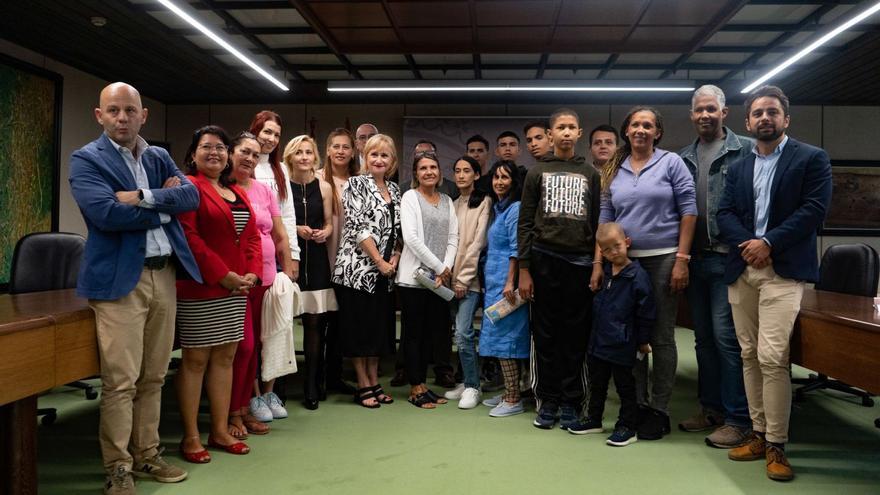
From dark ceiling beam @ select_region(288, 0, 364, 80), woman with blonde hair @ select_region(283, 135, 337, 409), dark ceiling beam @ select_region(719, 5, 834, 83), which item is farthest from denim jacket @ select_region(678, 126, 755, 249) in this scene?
dark ceiling beam @ select_region(288, 0, 364, 80)

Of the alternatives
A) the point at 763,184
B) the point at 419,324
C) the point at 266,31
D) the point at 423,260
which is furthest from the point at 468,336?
the point at 266,31

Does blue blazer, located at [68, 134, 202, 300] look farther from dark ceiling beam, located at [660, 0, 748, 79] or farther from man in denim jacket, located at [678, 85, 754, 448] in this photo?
dark ceiling beam, located at [660, 0, 748, 79]

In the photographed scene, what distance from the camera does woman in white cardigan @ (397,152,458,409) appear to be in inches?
140

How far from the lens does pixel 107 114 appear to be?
2.24 metres

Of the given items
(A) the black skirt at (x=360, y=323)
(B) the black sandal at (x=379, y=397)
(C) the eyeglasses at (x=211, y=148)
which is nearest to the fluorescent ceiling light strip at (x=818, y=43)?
(A) the black skirt at (x=360, y=323)

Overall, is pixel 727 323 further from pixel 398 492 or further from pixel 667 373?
pixel 398 492

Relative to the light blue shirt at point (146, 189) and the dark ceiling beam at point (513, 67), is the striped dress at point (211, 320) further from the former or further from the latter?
the dark ceiling beam at point (513, 67)

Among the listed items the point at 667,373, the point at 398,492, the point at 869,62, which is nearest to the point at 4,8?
the point at 398,492

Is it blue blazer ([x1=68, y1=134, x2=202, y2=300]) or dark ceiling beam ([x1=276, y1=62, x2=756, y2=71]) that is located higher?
dark ceiling beam ([x1=276, y1=62, x2=756, y2=71])

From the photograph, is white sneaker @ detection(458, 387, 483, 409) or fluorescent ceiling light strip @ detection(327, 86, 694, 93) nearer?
white sneaker @ detection(458, 387, 483, 409)

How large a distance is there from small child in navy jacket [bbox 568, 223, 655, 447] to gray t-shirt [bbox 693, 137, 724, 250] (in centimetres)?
38

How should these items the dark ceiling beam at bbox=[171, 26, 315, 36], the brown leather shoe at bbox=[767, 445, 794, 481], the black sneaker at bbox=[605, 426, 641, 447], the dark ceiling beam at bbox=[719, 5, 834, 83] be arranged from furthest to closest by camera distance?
1. the dark ceiling beam at bbox=[171, 26, 315, 36]
2. the dark ceiling beam at bbox=[719, 5, 834, 83]
3. the black sneaker at bbox=[605, 426, 641, 447]
4. the brown leather shoe at bbox=[767, 445, 794, 481]

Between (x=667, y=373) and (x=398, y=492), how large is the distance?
1.58 metres

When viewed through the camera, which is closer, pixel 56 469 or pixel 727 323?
pixel 56 469
